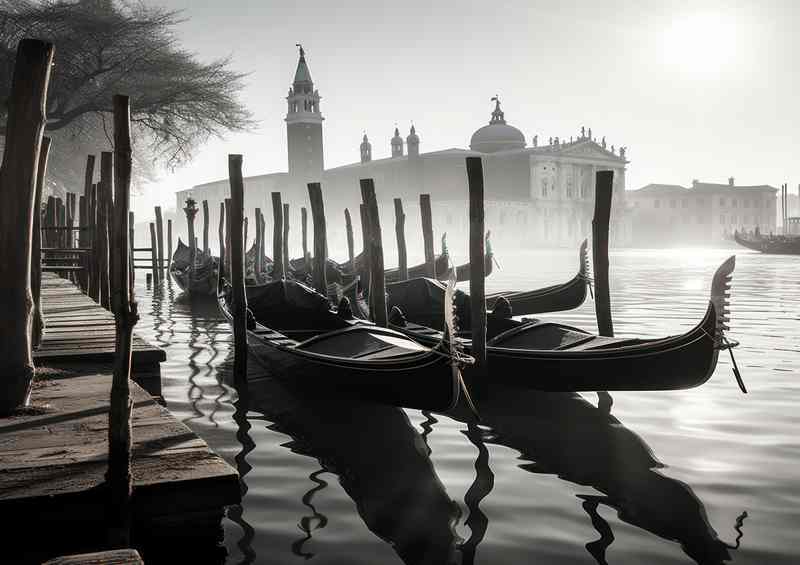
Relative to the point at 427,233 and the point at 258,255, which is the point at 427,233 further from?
the point at 258,255

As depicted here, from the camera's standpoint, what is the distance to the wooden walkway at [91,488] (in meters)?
3.10

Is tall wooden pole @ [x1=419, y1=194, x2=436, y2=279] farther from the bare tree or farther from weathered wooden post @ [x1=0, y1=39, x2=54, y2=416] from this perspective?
weathered wooden post @ [x1=0, y1=39, x2=54, y2=416]

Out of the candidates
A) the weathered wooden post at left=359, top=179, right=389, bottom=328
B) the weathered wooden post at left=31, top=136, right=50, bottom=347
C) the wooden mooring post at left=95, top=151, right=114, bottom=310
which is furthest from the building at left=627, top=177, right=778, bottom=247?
the weathered wooden post at left=31, top=136, right=50, bottom=347

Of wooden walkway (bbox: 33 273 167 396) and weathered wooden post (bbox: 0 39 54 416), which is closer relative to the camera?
weathered wooden post (bbox: 0 39 54 416)

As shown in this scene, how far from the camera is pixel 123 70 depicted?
62.4 ft

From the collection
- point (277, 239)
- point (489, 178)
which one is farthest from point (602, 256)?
point (489, 178)

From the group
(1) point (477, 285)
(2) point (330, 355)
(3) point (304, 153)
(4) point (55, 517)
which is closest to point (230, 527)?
(4) point (55, 517)

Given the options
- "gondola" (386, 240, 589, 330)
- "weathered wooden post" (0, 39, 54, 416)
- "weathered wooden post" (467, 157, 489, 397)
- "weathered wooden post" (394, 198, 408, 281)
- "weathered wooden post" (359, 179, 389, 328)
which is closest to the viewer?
"weathered wooden post" (0, 39, 54, 416)

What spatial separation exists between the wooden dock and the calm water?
47 cm

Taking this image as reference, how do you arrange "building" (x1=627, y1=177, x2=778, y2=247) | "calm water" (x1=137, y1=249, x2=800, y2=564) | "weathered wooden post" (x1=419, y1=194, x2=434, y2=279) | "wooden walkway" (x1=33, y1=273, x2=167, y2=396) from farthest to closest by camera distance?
1. "building" (x1=627, y1=177, x2=778, y2=247)
2. "weathered wooden post" (x1=419, y1=194, x2=434, y2=279)
3. "wooden walkway" (x1=33, y1=273, x2=167, y2=396)
4. "calm water" (x1=137, y1=249, x2=800, y2=564)

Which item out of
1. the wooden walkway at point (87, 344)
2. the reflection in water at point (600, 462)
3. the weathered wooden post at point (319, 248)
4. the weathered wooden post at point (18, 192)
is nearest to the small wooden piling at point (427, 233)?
the weathered wooden post at point (319, 248)

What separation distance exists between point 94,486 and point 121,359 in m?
0.55

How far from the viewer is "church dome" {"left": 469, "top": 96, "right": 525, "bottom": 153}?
206 ft

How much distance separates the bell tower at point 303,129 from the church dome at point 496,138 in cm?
1311
